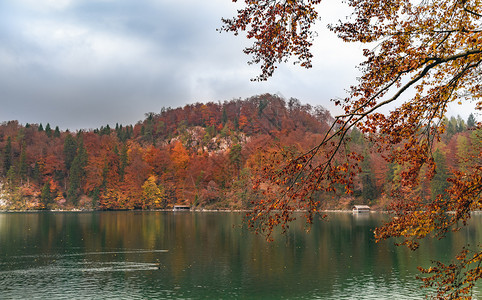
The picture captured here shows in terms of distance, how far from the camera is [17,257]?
35844 mm

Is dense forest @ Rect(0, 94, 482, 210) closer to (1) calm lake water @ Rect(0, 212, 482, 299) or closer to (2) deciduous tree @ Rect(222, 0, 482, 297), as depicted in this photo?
(1) calm lake water @ Rect(0, 212, 482, 299)

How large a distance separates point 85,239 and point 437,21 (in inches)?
1862

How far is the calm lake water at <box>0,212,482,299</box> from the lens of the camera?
79.0 ft

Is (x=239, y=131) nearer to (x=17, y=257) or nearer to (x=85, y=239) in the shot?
(x=85, y=239)

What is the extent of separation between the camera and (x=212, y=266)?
31.7 metres

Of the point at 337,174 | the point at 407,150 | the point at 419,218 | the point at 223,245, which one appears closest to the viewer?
the point at 337,174

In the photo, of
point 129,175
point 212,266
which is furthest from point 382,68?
point 129,175

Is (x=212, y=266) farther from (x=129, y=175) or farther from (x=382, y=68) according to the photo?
(x=129, y=175)

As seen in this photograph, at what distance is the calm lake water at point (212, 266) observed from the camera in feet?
79.0

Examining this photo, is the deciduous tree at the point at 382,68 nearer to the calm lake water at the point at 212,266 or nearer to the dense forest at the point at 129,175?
the calm lake water at the point at 212,266

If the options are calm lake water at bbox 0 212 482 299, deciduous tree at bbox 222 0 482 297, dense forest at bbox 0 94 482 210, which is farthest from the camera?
dense forest at bbox 0 94 482 210

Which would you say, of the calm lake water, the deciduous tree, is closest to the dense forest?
the calm lake water

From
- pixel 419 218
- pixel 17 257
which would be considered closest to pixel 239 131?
pixel 17 257

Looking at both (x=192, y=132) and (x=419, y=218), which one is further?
(x=192, y=132)
